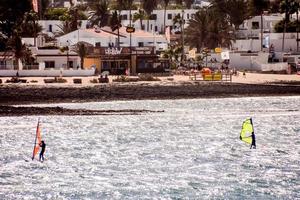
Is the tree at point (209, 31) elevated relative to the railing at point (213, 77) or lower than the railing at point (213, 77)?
elevated

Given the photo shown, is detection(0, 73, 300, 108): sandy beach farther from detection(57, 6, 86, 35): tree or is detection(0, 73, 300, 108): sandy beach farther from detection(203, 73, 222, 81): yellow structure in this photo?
detection(57, 6, 86, 35): tree

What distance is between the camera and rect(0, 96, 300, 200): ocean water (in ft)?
98.6

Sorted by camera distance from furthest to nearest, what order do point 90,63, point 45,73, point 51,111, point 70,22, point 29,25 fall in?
point 70,22, point 29,25, point 90,63, point 45,73, point 51,111

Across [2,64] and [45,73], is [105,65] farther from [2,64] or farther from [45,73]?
[2,64]

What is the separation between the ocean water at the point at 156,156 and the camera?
3005cm

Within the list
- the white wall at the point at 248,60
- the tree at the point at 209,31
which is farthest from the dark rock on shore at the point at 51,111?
the tree at the point at 209,31

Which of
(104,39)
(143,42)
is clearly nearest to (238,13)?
(143,42)

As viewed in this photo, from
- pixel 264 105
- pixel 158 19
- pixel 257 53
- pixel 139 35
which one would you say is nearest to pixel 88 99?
pixel 264 105

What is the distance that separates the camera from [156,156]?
38219 millimetres

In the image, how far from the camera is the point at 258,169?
34.7m

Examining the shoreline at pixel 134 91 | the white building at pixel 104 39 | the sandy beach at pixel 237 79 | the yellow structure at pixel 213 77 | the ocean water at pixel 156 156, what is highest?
the white building at pixel 104 39

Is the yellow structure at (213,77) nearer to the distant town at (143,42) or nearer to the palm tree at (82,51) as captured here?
the distant town at (143,42)

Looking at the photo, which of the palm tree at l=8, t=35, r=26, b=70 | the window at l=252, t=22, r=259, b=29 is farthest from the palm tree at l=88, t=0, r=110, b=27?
the palm tree at l=8, t=35, r=26, b=70

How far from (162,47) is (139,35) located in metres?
5.84
